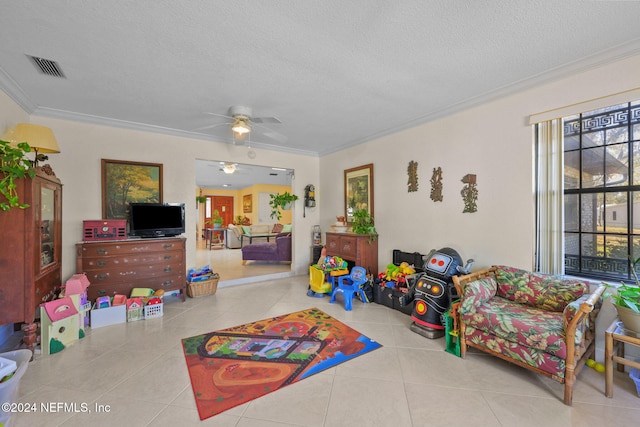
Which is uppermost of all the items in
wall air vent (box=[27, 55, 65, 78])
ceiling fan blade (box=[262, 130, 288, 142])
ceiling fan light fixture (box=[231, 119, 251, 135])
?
wall air vent (box=[27, 55, 65, 78])

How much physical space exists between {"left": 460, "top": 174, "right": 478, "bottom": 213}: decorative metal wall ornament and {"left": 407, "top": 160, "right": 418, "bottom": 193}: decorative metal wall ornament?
674 millimetres

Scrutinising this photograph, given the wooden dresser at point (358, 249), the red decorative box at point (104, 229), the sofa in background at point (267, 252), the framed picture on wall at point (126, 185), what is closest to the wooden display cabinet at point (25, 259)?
the red decorative box at point (104, 229)

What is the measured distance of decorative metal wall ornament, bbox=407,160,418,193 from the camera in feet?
12.0

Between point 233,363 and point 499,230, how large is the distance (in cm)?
298

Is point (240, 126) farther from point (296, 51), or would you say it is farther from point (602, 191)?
point (602, 191)

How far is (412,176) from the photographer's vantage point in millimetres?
3691

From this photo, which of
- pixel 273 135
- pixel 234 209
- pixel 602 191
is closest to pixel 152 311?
pixel 273 135

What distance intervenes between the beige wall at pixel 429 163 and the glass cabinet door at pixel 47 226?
0.56 m

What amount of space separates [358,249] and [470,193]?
1735mm

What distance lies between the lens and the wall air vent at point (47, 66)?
7.19 feet

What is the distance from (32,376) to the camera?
2.01 meters

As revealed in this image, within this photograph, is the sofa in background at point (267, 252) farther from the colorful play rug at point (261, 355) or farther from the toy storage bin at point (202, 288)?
the colorful play rug at point (261, 355)

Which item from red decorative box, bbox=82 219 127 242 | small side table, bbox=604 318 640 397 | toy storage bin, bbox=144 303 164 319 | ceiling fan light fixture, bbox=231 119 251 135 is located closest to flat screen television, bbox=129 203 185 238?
red decorative box, bbox=82 219 127 242

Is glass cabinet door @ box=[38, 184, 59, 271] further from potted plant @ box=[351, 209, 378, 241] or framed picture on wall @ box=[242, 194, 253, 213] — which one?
framed picture on wall @ box=[242, 194, 253, 213]
